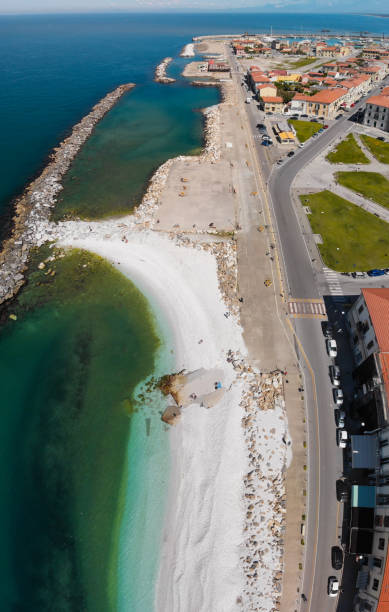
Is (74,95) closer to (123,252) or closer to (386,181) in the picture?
(123,252)

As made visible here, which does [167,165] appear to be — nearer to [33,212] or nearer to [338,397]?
[33,212]

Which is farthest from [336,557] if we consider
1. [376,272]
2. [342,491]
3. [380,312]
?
[376,272]

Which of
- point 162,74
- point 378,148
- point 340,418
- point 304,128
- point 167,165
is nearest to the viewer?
point 340,418

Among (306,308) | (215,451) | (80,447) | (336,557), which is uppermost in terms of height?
(306,308)

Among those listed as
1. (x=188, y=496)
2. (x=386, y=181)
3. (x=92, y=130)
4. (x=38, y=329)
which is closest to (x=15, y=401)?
(x=38, y=329)

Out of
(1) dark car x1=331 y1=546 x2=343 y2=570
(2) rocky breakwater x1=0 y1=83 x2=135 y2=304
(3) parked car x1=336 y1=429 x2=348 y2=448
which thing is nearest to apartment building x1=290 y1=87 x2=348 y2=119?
(2) rocky breakwater x1=0 y1=83 x2=135 y2=304
